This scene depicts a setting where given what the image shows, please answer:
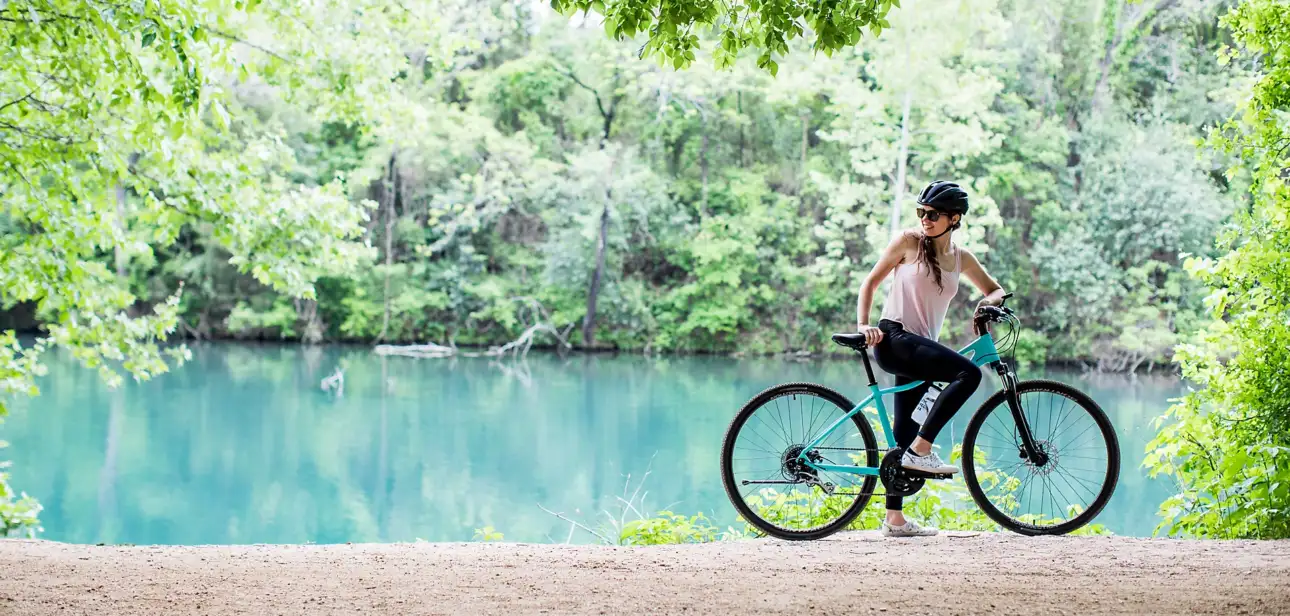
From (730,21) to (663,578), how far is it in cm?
191

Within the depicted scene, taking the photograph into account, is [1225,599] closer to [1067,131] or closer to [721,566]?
[721,566]

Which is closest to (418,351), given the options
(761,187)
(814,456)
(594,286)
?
(594,286)

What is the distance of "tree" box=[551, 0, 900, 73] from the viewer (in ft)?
11.7

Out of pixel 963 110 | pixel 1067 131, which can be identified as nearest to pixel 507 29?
pixel 963 110

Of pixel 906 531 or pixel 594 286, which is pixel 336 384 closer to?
pixel 594 286

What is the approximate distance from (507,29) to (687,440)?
16.8 m

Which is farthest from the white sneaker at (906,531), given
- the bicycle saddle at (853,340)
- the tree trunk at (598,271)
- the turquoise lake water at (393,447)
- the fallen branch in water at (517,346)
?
the fallen branch in water at (517,346)

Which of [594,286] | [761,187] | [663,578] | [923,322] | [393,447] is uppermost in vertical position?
[761,187]

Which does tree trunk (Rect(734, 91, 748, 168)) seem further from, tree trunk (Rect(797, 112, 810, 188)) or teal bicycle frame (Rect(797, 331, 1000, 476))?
teal bicycle frame (Rect(797, 331, 1000, 476))

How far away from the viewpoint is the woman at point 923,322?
13.1ft

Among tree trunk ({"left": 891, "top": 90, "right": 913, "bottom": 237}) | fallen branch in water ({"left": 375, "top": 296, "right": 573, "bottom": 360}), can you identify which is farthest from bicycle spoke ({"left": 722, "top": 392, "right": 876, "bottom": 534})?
fallen branch in water ({"left": 375, "top": 296, "right": 573, "bottom": 360})

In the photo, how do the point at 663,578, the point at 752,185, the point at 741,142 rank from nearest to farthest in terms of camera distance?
the point at 663,578, the point at 752,185, the point at 741,142

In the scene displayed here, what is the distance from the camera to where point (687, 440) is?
1644 cm

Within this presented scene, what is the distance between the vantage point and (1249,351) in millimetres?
4777
